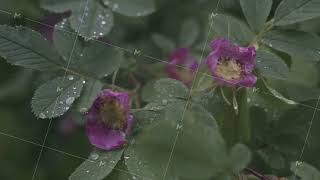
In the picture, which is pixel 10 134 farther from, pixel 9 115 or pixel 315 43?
pixel 315 43

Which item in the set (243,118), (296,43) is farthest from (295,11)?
(243,118)

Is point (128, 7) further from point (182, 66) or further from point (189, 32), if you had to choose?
point (189, 32)

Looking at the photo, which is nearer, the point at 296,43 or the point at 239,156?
the point at 239,156

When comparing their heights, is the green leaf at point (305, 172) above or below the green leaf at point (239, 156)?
below

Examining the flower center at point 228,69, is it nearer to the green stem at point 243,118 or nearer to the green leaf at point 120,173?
the green stem at point 243,118

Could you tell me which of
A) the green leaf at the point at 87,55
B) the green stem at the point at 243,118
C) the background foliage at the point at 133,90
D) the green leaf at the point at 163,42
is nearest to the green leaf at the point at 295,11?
the background foliage at the point at 133,90

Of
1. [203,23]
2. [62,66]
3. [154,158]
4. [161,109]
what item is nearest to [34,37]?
[62,66]
